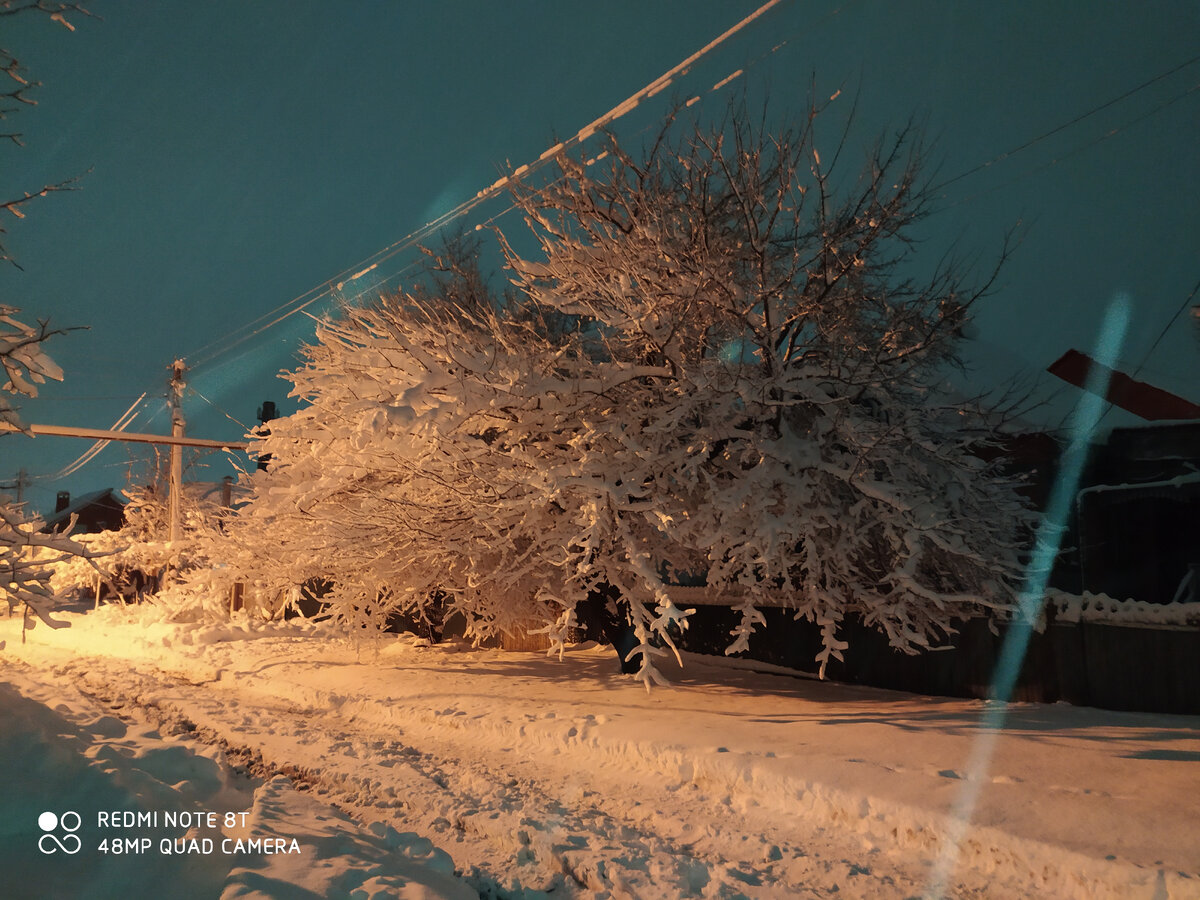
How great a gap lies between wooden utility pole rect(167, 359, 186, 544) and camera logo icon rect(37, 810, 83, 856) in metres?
22.8

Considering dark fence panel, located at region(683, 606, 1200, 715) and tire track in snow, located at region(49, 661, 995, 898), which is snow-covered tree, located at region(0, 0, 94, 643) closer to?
tire track in snow, located at region(49, 661, 995, 898)

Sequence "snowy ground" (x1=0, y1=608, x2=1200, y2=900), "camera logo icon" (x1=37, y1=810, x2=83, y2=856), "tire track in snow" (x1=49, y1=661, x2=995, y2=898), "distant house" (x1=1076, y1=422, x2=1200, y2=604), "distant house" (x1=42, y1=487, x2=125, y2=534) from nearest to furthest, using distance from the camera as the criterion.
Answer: "camera logo icon" (x1=37, y1=810, x2=83, y2=856)
"snowy ground" (x1=0, y1=608, x2=1200, y2=900)
"tire track in snow" (x1=49, y1=661, x2=995, y2=898)
"distant house" (x1=1076, y1=422, x2=1200, y2=604)
"distant house" (x1=42, y1=487, x2=125, y2=534)

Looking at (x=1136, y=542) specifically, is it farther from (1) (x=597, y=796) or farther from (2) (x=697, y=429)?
(1) (x=597, y=796)

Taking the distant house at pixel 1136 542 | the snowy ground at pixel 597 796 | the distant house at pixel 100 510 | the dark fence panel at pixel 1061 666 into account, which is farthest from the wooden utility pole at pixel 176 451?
the distant house at pixel 100 510

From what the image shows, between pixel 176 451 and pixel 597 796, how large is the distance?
24.2 metres

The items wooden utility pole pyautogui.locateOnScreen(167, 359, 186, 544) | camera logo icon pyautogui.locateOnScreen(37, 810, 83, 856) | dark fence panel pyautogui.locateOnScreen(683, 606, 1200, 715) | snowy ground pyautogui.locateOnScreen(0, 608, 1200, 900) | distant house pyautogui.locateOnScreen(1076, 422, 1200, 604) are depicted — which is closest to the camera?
camera logo icon pyautogui.locateOnScreen(37, 810, 83, 856)

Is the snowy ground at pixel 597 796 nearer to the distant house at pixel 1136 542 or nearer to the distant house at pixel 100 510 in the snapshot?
the distant house at pixel 1136 542

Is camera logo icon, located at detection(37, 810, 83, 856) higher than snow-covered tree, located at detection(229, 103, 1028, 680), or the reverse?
snow-covered tree, located at detection(229, 103, 1028, 680)

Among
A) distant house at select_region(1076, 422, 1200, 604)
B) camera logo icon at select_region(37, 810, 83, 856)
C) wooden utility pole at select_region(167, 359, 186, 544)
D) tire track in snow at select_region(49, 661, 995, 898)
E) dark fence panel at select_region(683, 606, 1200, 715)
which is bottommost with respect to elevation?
tire track in snow at select_region(49, 661, 995, 898)

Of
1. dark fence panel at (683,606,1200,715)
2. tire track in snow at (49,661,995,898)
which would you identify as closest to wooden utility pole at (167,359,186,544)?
tire track in snow at (49,661,995,898)

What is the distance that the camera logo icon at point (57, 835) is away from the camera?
13.0ft

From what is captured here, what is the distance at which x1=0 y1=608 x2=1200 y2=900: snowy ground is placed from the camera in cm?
429

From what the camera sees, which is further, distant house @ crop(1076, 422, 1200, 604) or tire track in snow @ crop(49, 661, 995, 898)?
distant house @ crop(1076, 422, 1200, 604)

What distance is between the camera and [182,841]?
14.1ft
